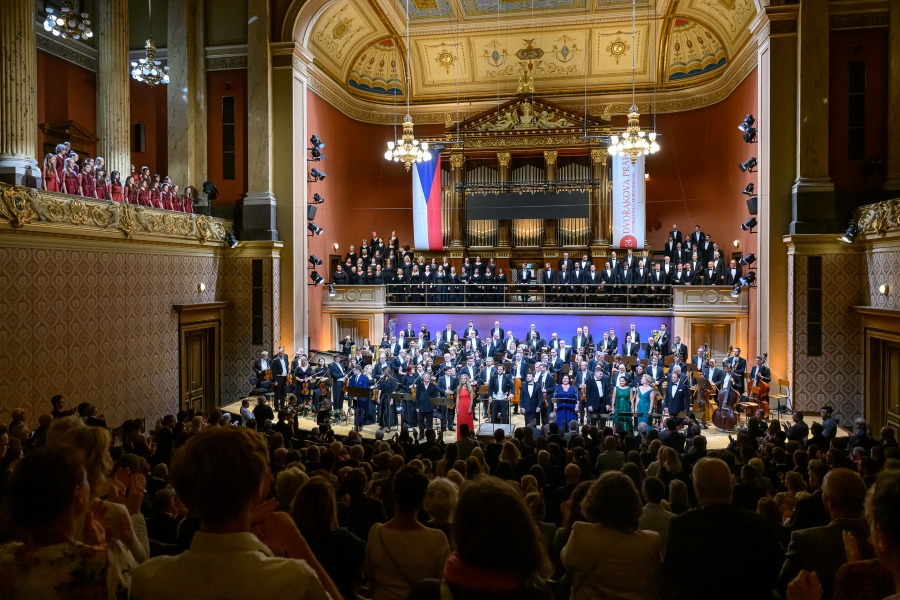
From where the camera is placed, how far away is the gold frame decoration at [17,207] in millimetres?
9297

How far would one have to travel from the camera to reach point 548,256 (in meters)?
20.3

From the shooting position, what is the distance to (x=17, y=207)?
945 centimetres

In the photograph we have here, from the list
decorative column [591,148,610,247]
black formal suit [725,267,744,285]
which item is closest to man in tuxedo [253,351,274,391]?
decorative column [591,148,610,247]

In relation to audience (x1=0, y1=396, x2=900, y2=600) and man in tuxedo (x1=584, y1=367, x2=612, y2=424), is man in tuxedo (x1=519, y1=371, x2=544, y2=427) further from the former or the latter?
audience (x1=0, y1=396, x2=900, y2=600)

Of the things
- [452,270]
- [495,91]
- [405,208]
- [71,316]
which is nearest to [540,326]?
[452,270]

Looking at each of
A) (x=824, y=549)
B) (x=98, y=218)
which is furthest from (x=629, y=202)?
(x=824, y=549)

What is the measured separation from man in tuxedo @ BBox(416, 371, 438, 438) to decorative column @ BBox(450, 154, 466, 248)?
30.2 feet

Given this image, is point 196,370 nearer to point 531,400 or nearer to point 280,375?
point 280,375

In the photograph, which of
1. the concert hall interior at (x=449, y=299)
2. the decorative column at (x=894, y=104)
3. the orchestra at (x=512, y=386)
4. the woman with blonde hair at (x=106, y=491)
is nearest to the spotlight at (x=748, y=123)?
the concert hall interior at (x=449, y=299)

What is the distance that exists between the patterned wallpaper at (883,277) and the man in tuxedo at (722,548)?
1126 centimetres

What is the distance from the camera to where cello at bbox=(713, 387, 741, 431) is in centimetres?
1182

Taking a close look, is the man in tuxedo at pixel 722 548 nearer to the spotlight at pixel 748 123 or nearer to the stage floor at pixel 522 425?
the stage floor at pixel 522 425

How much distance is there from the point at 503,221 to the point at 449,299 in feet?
12.8

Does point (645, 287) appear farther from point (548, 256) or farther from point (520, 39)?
point (520, 39)
